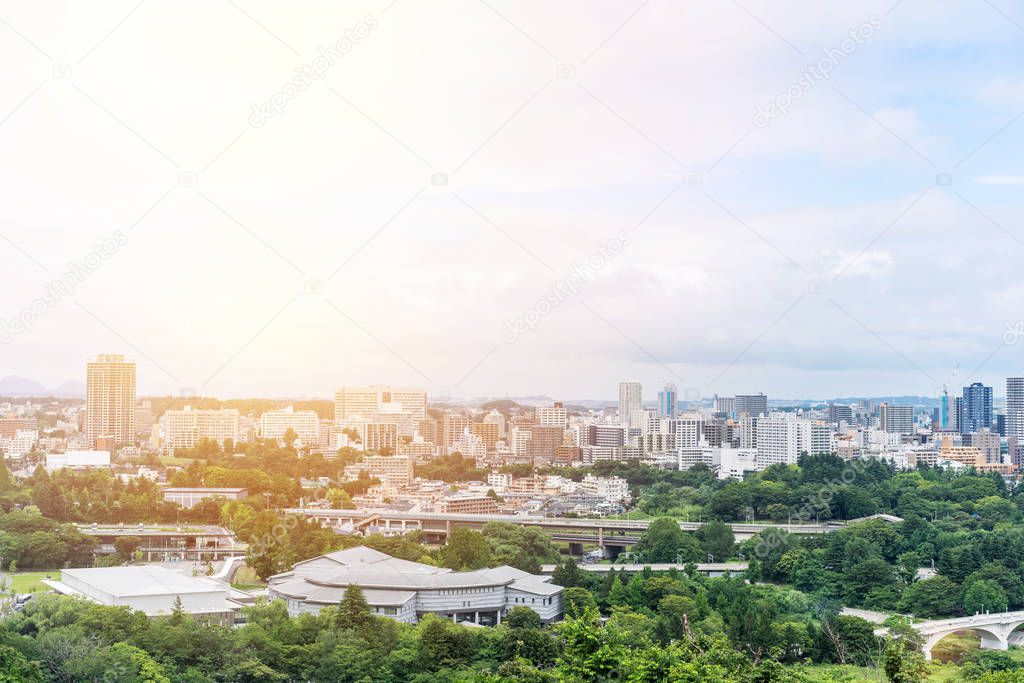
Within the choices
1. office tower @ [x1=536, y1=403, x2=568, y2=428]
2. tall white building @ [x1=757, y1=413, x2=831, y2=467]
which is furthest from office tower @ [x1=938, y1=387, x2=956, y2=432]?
office tower @ [x1=536, y1=403, x2=568, y2=428]

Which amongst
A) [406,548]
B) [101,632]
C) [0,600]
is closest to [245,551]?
[406,548]

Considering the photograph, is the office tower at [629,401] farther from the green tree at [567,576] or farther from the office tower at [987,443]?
the green tree at [567,576]

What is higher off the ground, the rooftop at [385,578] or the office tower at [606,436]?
the office tower at [606,436]

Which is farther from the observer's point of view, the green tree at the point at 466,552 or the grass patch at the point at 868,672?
the green tree at the point at 466,552

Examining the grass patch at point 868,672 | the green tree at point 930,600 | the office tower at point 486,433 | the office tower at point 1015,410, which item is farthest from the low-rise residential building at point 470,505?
the office tower at point 1015,410

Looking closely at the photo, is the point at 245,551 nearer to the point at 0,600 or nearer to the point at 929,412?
the point at 0,600

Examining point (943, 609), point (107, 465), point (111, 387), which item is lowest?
point (943, 609)

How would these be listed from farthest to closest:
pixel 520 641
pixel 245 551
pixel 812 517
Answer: pixel 812 517, pixel 245 551, pixel 520 641

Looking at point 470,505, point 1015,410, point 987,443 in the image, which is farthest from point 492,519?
point 1015,410
